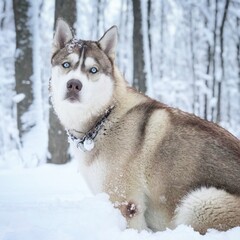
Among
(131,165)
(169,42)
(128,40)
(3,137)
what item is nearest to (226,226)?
(131,165)

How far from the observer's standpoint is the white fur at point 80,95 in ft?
11.7

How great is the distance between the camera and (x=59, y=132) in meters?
8.12

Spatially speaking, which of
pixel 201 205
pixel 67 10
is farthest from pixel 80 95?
pixel 67 10

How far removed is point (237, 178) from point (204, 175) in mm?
241

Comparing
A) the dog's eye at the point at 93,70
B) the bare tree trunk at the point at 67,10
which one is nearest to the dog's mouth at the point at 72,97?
the dog's eye at the point at 93,70

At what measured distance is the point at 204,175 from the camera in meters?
3.04

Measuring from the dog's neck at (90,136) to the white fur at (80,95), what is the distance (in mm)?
67

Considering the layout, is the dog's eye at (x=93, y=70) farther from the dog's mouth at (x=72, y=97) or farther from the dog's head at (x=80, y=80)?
the dog's mouth at (x=72, y=97)

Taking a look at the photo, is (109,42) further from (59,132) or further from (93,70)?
(59,132)

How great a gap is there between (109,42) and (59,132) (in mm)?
4369

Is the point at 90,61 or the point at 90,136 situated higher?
the point at 90,61

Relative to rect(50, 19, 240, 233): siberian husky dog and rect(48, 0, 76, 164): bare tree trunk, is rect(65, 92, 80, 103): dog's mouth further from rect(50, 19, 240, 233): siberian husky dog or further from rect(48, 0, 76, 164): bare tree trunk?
rect(48, 0, 76, 164): bare tree trunk

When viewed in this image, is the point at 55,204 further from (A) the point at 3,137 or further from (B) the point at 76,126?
(A) the point at 3,137

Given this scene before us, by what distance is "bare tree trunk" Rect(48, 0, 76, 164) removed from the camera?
8117 mm
